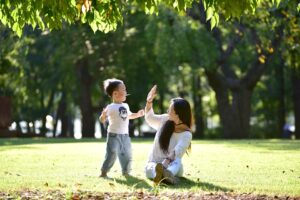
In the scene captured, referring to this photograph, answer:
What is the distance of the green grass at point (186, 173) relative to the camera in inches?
360

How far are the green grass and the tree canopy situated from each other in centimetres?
214

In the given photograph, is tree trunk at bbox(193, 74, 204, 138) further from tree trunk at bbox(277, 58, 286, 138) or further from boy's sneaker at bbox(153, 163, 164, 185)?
boy's sneaker at bbox(153, 163, 164, 185)

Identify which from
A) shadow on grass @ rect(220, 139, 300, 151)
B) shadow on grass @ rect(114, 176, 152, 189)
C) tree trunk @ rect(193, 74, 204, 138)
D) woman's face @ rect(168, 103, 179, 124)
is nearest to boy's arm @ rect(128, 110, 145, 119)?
woman's face @ rect(168, 103, 179, 124)

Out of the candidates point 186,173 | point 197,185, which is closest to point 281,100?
point 186,173

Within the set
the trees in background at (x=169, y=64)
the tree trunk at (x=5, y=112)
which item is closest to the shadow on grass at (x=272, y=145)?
the trees in background at (x=169, y=64)

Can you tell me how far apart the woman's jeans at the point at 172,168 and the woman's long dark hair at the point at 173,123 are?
303 mm

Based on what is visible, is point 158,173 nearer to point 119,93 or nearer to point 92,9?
point 119,93

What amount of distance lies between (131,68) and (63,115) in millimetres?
A: 12415

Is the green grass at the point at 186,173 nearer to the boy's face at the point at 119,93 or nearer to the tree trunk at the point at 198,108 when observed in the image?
the boy's face at the point at 119,93

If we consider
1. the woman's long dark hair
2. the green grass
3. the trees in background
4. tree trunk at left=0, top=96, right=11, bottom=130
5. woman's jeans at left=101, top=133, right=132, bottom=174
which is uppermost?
the trees in background

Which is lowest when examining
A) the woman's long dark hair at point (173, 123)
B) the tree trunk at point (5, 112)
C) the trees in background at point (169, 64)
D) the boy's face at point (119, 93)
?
the woman's long dark hair at point (173, 123)

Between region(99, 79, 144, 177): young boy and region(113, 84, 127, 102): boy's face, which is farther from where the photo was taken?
region(113, 84, 127, 102): boy's face

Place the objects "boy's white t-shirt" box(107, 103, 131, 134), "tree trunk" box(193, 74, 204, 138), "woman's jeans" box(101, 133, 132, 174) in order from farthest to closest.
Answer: "tree trunk" box(193, 74, 204, 138) < "boy's white t-shirt" box(107, 103, 131, 134) < "woman's jeans" box(101, 133, 132, 174)

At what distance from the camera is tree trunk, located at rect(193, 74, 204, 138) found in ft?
152
